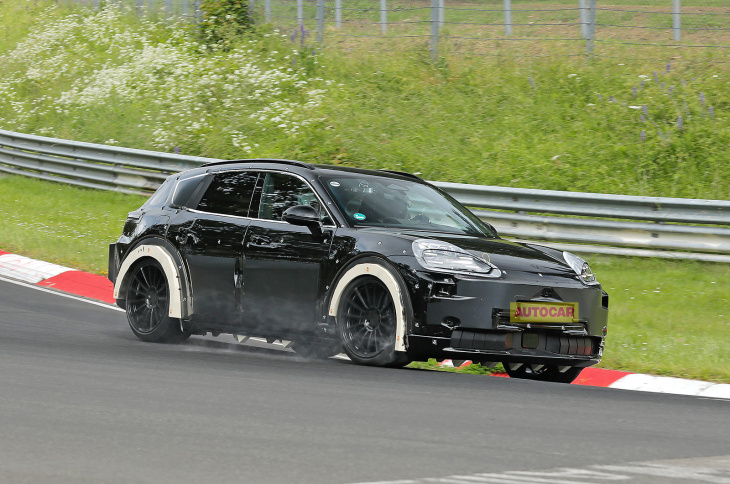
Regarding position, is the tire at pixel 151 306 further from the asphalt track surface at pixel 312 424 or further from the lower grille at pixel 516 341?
the lower grille at pixel 516 341

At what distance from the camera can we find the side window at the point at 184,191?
910cm

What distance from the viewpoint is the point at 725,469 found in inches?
186

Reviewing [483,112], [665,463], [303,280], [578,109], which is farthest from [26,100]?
[665,463]

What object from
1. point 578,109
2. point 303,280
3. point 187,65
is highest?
point 187,65

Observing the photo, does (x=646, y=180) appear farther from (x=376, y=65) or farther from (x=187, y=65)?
(x=187, y=65)

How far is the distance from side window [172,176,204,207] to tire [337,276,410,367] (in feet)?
6.99

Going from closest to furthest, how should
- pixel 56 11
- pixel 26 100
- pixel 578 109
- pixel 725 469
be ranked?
1. pixel 725 469
2. pixel 578 109
3. pixel 26 100
4. pixel 56 11

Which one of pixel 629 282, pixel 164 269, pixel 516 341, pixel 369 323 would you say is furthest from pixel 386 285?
pixel 629 282

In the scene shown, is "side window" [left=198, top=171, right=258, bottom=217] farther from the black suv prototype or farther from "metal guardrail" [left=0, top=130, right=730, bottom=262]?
"metal guardrail" [left=0, top=130, right=730, bottom=262]

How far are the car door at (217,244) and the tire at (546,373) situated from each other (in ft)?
7.11

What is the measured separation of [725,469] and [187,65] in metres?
20.0

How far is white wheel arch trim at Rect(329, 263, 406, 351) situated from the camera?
23.7 ft

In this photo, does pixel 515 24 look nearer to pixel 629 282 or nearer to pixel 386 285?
pixel 629 282

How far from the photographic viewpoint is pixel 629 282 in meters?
12.0
